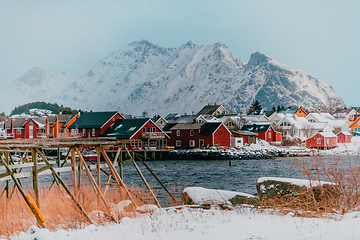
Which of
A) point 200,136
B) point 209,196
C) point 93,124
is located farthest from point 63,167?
point 93,124

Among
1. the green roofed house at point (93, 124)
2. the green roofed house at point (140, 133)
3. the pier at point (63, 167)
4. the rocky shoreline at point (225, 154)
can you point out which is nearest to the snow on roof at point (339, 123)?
the rocky shoreline at point (225, 154)

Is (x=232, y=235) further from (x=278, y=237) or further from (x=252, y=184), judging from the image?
(x=252, y=184)

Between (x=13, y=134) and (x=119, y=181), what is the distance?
3771 inches

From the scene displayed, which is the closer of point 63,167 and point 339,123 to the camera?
point 63,167

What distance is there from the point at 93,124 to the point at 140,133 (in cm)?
1456

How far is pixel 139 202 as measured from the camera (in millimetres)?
15164

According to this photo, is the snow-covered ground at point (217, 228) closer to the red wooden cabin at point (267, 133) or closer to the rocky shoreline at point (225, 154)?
the rocky shoreline at point (225, 154)

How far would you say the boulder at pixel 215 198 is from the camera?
13.4 m

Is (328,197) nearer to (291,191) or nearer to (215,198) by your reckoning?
(291,191)

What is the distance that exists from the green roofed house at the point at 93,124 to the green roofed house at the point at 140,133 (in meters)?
3.07

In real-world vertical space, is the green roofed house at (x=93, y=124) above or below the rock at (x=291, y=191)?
above

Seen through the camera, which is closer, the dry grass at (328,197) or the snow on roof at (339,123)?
the dry grass at (328,197)

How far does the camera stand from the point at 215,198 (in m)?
13.6

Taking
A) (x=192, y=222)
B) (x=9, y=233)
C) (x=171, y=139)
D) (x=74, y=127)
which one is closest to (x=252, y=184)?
(x=192, y=222)
